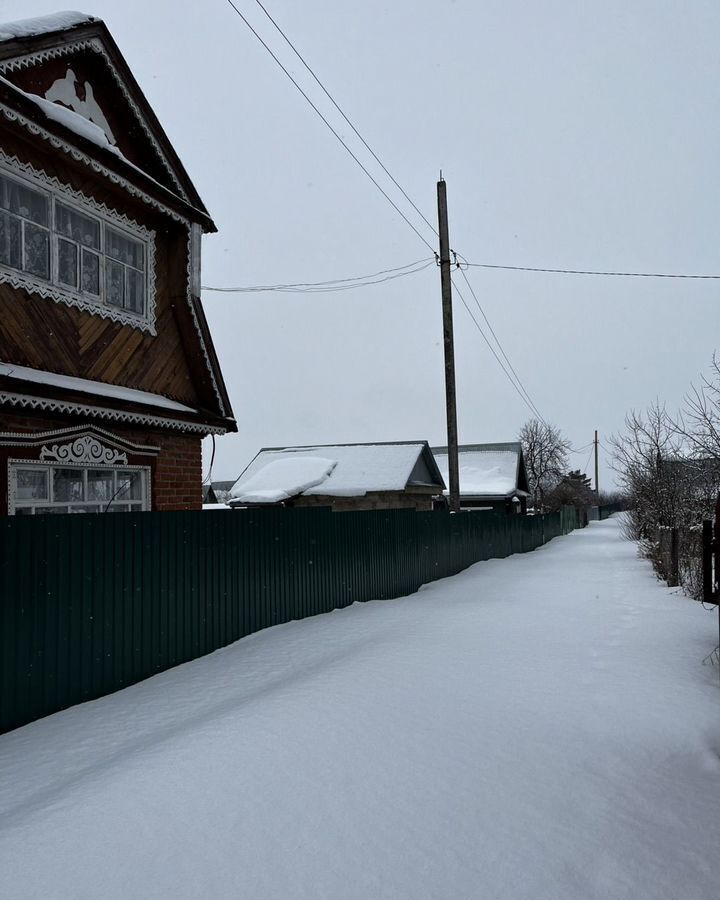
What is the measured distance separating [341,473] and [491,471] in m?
13.9

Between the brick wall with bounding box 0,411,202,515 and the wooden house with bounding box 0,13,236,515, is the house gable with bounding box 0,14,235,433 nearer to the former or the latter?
the wooden house with bounding box 0,13,236,515

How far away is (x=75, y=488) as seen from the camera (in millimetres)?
7453

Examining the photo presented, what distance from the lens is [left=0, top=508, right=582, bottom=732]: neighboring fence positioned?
185 inches

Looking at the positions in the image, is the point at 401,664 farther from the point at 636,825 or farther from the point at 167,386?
the point at 167,386

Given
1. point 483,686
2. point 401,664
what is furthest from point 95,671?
point 483,686

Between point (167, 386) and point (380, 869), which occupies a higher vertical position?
point (167, 386)

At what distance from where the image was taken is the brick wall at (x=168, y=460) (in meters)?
7.63

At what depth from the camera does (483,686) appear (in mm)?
5305

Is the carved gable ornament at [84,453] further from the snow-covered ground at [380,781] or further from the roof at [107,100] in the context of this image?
the roof at [107,100]

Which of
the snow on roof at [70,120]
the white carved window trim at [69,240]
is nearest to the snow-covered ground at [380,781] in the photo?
the white carved window trim at [69,240]

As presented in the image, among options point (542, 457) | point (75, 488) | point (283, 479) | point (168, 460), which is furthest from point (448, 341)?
point (542, 457)

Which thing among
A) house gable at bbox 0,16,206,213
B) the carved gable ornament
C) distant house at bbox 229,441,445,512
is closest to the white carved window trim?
house gable at bbox 0,16,206,213

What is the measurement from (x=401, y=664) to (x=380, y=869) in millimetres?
3067

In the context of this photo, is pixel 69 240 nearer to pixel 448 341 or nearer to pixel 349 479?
pixel 448 341
